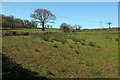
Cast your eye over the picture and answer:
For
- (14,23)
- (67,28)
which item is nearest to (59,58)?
(14,23)

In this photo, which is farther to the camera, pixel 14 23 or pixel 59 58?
pixel 14 23

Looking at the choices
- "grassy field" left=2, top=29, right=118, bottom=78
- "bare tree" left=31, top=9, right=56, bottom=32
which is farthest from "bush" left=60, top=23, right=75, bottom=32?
"grassy field" left=2, top=29, right=118, bottom=78

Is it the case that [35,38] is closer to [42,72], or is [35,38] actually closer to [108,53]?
[108,53]

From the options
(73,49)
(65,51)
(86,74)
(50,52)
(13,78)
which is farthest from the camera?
(73,49)

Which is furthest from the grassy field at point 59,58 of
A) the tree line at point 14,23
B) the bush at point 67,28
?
the bush at point 67,28

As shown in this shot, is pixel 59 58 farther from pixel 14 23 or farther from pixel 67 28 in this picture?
pixel 67 28

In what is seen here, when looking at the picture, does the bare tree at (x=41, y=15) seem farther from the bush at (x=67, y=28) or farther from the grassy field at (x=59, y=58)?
the grassy field at (x=59, y=58)

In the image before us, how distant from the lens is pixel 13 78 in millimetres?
11406

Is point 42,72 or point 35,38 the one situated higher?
point 35,38

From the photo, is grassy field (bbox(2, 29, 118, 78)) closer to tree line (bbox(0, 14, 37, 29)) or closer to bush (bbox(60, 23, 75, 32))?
tree line (bbox(0, 14, 37, 29))

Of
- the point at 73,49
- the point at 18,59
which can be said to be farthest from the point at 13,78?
the point at 73,49

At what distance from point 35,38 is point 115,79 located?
37.8 ft

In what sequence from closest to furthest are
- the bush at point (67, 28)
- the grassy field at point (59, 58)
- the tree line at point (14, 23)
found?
1. the grassy field at point (59, 58)
2. the tree line at point (14, 23)
3. the bush at point (67, 28)

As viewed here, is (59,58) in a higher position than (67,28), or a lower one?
lower
